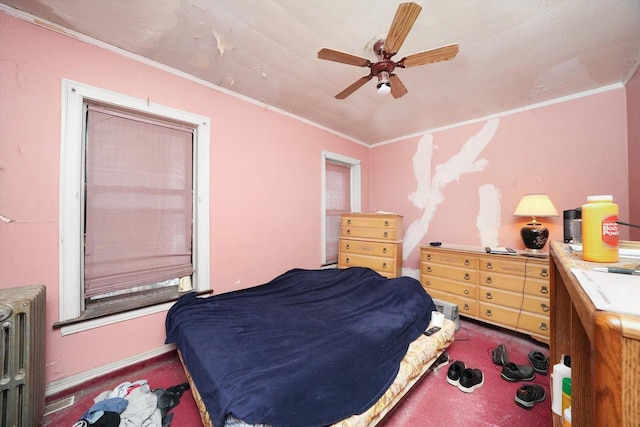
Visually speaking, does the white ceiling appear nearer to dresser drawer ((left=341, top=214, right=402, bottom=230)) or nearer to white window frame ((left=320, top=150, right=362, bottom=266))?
white window frame ((left=320, top=150, right=362, bottom=266))

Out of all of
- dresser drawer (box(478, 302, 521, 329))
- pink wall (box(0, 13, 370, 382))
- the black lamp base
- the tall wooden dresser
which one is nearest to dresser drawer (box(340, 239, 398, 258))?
the tall wooden dresser

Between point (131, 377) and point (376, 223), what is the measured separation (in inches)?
116

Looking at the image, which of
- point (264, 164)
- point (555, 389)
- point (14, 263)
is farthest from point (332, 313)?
point (14, 263)

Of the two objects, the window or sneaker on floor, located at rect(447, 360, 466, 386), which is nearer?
sneaker on floor, located at rect(447, 360, 466, 386)

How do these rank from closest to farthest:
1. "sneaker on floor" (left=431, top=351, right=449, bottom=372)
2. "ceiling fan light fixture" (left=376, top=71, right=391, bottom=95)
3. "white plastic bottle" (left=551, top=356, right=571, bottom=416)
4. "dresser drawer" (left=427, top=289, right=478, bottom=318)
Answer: "white plastic bottle" (left=551, top=356, right=571, bottom=416)
"ceiling fan light fixture" (left=376, top=71, right=391, bottom=95)
"sneaker on floor" (left=431, top=351, right=449, bottom=372)
"dresser drawer" (left=427, top=289, right=478, bottom=318)

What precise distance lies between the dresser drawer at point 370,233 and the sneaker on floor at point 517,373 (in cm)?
163

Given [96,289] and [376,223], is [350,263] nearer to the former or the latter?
[376,223]

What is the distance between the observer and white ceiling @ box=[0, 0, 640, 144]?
1472 millimetres

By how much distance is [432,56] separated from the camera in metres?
1.52

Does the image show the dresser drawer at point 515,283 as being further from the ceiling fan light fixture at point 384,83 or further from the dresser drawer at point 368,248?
the ceiling fan light fixture at point 384,83

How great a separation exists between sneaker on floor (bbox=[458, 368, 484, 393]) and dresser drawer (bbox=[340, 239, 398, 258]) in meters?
1.48

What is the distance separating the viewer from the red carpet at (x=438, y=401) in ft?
4.75

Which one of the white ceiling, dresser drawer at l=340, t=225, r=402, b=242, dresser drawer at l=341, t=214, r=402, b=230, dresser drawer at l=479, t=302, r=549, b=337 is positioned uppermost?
the white ceiling

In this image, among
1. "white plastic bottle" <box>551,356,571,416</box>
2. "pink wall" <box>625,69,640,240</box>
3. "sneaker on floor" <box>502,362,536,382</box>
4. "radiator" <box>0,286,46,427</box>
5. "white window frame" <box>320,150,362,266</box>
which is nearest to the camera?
"white plastic bottle" <box>551,356,571,416</box>
